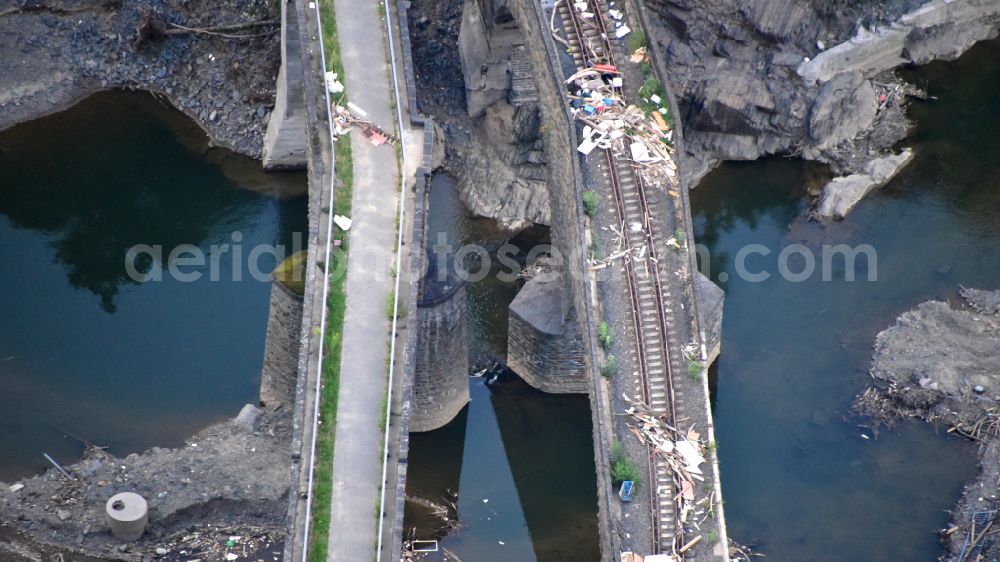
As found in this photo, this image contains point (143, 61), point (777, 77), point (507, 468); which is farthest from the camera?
point (143, 61)

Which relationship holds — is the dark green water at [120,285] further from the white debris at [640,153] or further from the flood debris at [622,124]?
the white debris at [640,153]

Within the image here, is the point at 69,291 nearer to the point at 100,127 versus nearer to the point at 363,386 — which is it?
the point at 100,127

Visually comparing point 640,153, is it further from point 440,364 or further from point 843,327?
point 843,327

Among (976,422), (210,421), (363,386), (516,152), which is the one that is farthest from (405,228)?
(976,422)

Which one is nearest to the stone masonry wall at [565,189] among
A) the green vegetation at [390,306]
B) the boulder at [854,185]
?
the green vegetation at [390,306]

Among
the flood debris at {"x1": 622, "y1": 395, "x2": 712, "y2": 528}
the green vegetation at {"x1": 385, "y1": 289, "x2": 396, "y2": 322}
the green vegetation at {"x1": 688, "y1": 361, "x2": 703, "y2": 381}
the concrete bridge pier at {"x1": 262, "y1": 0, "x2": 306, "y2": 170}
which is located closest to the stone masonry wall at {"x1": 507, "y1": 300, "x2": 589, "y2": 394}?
the green vegetation at {"x1": 688, "y1": 361, "x2": 703, "y2": 381}

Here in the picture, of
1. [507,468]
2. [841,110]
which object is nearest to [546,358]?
[507,468]

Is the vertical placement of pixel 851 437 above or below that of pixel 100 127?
below
